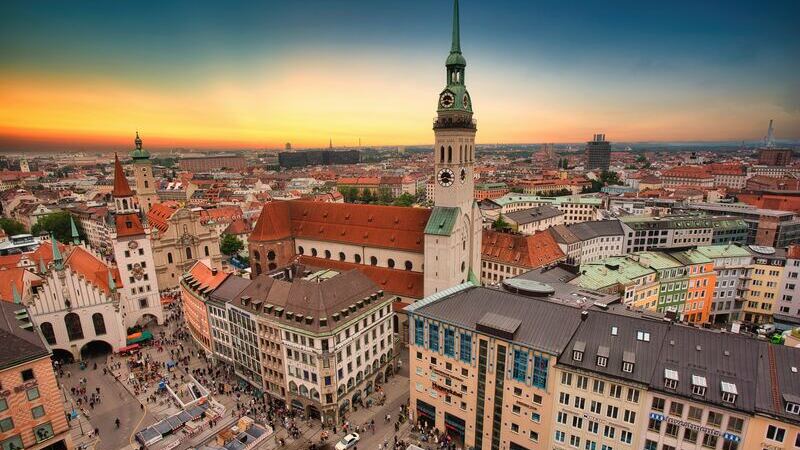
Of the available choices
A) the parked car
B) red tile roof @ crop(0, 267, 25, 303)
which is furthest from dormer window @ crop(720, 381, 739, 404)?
red tile roof @ crop(0, 267, 25, 303)

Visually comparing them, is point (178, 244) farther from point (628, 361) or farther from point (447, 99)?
point (628, 361)

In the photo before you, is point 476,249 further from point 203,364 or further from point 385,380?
point 203,364

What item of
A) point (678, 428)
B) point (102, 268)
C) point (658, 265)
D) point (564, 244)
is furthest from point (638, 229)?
point (102, 268)

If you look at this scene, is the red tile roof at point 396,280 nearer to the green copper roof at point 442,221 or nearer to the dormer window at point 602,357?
the green copper roof at point 442,221

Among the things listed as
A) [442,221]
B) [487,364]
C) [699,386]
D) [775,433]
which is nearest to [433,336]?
[487,364]

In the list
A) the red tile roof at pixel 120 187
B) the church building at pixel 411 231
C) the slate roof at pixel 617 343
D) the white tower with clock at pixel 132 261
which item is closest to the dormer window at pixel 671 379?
the slate roof at pixel 617 343

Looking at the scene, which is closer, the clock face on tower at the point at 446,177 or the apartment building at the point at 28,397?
the apartment building at the point at 28,397
